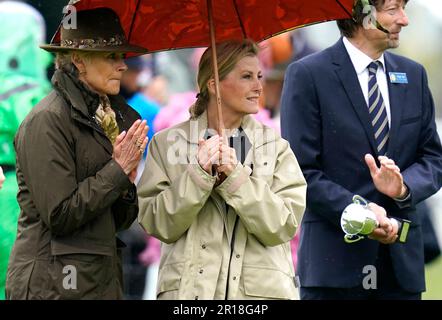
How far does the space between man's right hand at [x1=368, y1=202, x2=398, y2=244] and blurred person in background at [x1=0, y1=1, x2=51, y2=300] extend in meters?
2.54

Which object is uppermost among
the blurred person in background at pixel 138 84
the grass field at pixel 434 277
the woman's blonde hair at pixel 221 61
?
the woman's blonde hair at pixel 221 61

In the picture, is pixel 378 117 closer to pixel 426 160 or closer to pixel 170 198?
pixel 426 160

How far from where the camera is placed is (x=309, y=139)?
6980 mm

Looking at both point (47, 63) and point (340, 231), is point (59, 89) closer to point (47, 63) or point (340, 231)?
point (340, 231)

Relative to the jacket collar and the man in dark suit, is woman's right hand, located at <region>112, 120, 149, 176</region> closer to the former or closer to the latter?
the man in dark suit

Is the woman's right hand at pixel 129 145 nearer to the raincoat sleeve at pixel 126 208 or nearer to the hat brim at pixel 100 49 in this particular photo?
the raincoat sleeve at pixel 126 208

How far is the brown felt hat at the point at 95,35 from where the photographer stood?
20.5 feet

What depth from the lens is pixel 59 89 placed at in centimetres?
611

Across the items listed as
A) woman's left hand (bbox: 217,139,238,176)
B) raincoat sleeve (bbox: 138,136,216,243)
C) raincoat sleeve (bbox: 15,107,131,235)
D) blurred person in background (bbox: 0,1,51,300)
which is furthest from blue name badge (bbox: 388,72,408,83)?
blurred person in background (bbox: 0,1,51,300)

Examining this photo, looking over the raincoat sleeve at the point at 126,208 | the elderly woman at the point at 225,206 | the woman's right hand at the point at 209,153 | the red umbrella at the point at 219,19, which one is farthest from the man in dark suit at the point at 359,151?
the raincoat sleeve at the point at 126,208

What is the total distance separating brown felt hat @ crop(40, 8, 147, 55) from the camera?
6.25 meters

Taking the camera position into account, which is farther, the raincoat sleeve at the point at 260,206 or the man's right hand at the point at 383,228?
the man's right hand at the point at 383,228

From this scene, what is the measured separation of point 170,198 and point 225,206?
28 centimetres

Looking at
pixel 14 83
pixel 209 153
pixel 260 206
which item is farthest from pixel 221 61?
pixel 14 83
